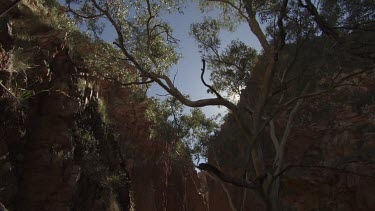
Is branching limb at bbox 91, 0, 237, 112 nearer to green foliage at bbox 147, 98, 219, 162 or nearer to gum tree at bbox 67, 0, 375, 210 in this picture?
gum tree at bbox 67, 0, 375, 210

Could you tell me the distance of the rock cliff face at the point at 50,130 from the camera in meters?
11.3

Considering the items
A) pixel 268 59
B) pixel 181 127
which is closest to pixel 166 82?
pixel 268 59

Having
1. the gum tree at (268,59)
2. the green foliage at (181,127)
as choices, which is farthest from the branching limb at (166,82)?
the green foliage at (181,127)

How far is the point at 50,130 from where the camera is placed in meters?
12.7

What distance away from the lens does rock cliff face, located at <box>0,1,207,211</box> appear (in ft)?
37.1

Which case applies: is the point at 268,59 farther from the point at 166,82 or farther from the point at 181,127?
the point at 181,127

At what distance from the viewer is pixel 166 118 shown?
20297 millimetres

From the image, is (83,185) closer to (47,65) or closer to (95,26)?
(47,65)

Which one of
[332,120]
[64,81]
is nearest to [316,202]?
[332,120]

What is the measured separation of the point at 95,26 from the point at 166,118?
7.26 m

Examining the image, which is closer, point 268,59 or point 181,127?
point 268,59

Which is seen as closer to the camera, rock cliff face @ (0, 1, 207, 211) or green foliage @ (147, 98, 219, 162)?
rock cliff face @ (0, 1, 207, 211)

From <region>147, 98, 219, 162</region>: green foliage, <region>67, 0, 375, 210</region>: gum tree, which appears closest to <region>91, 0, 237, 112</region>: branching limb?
<region>67, 0, 375, 210</region>: gum tree

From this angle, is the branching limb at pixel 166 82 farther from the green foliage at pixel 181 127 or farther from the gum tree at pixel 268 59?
the green foliage at pixel 181 127
